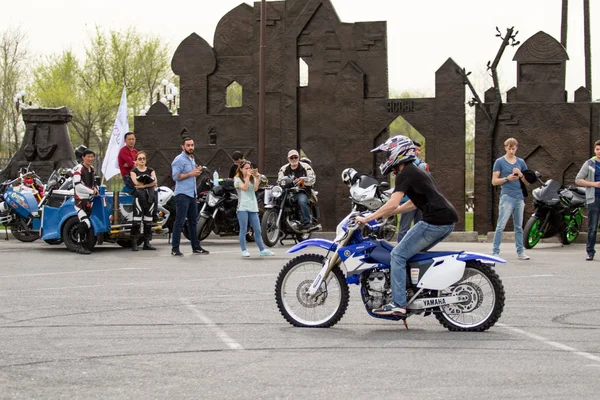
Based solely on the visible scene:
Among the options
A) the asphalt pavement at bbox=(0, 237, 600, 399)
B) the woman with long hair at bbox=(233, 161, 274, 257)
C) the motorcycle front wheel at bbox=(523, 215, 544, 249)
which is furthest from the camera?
the motorcycle front wheel at bbox=(523, 215, 544, 249)

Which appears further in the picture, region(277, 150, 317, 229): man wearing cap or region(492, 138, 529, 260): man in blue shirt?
region(277, 150, 317, 229): man wearing cap

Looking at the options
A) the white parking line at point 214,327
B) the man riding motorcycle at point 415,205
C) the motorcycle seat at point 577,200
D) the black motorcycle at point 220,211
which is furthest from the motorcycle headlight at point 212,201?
the man riding motorcycle at point 415,205

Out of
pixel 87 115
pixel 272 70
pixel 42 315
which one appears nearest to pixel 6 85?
pixel 87 115

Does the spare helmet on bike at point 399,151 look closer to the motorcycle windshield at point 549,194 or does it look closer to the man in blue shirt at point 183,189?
the man in blue shirt at point 183,189

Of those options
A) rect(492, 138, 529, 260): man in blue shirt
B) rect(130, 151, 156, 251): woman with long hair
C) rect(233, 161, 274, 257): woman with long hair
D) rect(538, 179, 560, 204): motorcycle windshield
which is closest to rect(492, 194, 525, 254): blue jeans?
rect(492, 138, 529, 260): man in blue shirt

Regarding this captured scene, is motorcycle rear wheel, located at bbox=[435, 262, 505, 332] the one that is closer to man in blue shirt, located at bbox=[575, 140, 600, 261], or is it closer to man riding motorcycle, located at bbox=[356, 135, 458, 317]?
man riding motorcycle, located at bbox=[356, 135, 458, 317]

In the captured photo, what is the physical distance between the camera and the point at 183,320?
9.54 m

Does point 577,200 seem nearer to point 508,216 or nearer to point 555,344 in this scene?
point 508,216

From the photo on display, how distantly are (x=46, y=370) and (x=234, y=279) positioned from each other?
6124 mm

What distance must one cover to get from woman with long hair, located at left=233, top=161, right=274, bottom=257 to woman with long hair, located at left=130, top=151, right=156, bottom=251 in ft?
6.69

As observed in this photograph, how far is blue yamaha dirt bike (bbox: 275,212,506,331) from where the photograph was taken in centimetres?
885

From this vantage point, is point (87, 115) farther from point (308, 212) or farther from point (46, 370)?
point (46, 370)

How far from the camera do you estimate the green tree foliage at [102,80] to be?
51963mm

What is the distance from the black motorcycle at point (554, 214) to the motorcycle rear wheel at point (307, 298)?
9.52 metres
